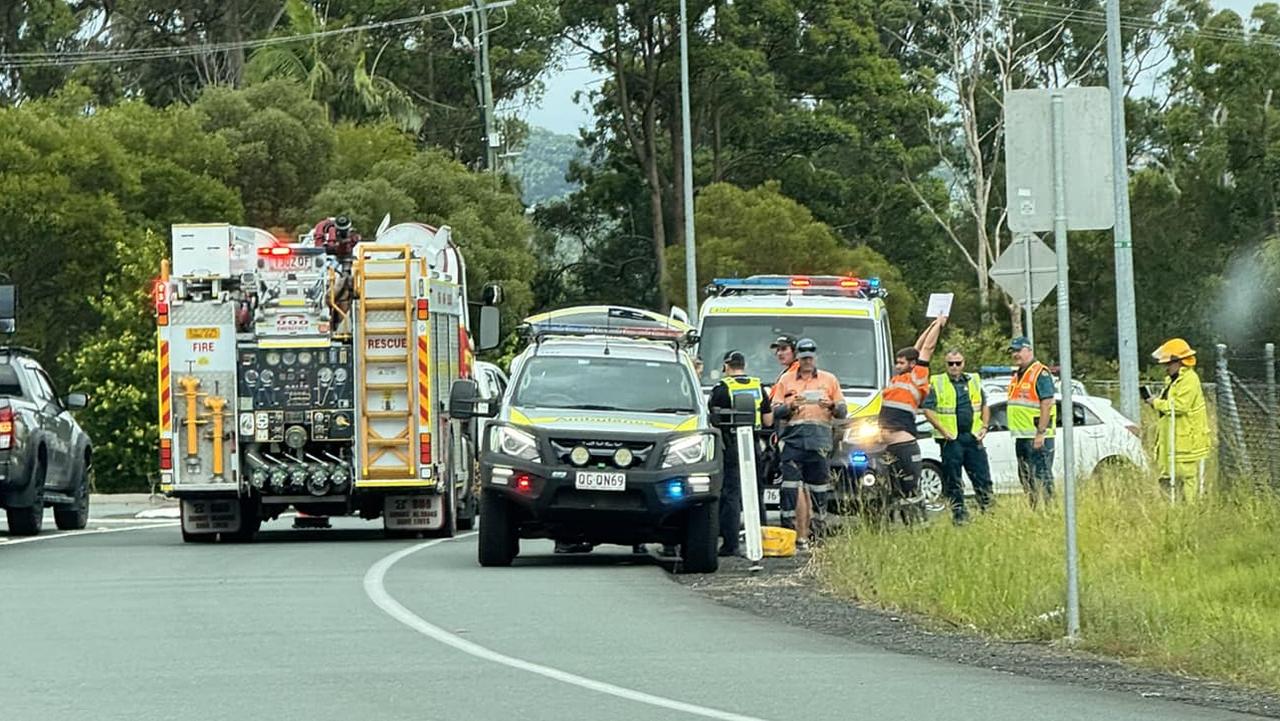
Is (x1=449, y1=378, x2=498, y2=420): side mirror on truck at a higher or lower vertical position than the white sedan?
higher

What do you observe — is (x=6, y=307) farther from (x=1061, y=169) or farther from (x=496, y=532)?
(x=1061, y=169)

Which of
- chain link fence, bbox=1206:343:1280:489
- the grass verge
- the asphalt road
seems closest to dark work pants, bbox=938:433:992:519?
the grass verge

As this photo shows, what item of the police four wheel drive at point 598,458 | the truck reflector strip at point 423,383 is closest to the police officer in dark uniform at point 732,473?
the police four wheel drive at point 598,458

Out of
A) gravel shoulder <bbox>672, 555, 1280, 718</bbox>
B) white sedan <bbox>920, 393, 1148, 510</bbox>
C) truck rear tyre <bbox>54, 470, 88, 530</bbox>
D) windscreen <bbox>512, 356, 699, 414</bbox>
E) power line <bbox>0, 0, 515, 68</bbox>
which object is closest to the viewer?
gravel shoulder <bbox>672, 555, 1280, 718</bbox>

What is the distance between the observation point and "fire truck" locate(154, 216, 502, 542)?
24359 mm

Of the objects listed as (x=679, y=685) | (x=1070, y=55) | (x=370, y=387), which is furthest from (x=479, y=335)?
(x=1070, y=55)

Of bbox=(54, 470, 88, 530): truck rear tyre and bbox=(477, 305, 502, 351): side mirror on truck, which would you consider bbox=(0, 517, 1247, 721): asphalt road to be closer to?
bbox=(477, 305, 502, 351): side mirror on truck

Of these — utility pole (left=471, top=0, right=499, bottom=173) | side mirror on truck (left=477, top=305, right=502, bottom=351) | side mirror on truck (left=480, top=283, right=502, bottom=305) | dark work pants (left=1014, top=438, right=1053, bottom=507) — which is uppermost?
utility pole (left=471, top=0, right=499, bottom=173)

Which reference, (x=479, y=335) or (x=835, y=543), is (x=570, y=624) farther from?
(x=479, y=335)

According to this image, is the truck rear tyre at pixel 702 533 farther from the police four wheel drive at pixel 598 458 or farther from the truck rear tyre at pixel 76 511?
the truck rear tyre at pixel 76 511

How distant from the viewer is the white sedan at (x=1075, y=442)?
95.4 feet

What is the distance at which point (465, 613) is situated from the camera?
15.8 metres

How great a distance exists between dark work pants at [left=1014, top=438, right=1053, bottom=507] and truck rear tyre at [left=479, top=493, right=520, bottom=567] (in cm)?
489

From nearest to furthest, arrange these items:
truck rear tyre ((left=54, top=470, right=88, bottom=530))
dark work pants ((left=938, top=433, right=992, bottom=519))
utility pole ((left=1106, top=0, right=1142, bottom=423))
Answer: dark work pants ((left=938, top=433, right=992, bottom=519))
truck rear tyre ((left=54, top=470, right=88, bottom=530))
utility pole ((left=1106, top=0, right=1142, bottom=423))
